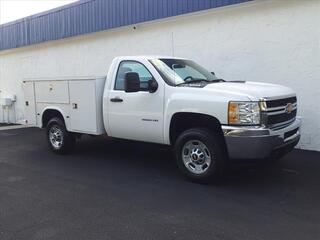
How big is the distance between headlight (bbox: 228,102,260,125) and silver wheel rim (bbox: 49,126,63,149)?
427 centimetres

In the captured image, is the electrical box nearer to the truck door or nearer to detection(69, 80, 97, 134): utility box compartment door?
detection(69, 80, 97, 134): utility box compartment door

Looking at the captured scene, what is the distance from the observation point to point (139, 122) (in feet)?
22.2

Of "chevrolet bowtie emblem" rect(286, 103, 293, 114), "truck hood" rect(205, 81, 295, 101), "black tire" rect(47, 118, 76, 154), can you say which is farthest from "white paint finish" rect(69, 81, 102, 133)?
"chevrolet bowtie emblem" rect(286, 103, 293, 114)

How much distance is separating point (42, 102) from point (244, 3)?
16.7 feet

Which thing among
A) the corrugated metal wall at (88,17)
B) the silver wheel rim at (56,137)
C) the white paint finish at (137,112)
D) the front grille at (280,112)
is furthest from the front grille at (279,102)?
the silver wheel rim at (56,137)

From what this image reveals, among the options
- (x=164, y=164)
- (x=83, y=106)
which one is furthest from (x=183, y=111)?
→ (x=83, y=106)

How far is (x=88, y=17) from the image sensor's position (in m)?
12.9

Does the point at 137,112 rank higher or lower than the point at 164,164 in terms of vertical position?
higher

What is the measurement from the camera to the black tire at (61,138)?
8266 millimetres

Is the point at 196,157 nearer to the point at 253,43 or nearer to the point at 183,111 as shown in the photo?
the point at 183,111

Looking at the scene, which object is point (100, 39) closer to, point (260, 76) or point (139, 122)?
point (260, 76)

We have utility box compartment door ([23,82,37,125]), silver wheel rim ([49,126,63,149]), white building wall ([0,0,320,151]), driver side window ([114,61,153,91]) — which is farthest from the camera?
utility box compartment door ([23,82,37,125])

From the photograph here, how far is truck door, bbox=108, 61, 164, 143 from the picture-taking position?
21.4 ft

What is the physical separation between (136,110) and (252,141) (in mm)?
2274
